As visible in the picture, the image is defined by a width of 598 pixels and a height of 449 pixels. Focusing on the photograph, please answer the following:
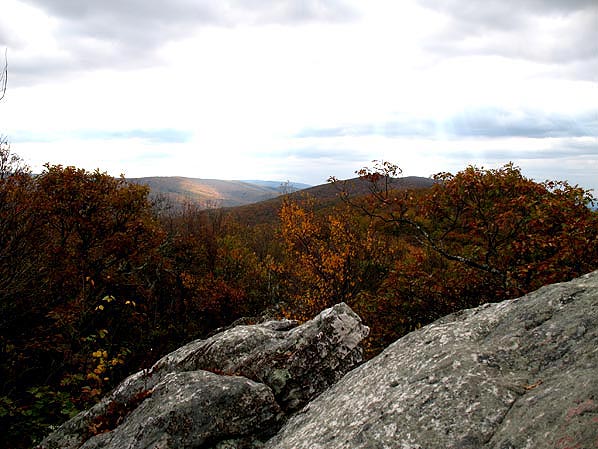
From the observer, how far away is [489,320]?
19.4 ft

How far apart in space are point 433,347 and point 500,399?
1.59 meters

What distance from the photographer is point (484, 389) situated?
4.36 m

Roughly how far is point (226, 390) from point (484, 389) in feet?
14.8

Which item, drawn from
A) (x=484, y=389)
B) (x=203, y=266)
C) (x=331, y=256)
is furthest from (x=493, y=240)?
(x=203, y=266)

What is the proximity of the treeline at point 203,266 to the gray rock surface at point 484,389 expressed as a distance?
627cm

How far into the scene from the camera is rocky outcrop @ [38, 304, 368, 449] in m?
6.64

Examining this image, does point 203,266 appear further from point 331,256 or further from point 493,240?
point 493,240

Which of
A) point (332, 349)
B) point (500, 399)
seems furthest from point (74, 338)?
point (500, 399)

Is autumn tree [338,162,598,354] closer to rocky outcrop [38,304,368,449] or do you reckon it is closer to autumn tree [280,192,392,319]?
autumn tree [280,192,392,319]

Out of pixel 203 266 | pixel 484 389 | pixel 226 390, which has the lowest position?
pixel 203 266

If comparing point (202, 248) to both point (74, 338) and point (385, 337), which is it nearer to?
point (74, 338)

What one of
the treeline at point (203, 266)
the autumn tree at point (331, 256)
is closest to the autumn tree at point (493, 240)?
the treeline at point (203, 266)

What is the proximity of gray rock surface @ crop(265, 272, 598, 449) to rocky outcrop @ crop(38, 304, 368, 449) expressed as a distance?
1.01m

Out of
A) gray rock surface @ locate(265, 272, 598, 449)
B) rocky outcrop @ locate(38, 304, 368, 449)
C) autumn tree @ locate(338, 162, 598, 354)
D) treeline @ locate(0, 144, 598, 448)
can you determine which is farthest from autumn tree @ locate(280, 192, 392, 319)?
gray rock surface @ locate(265, 272, 598, 449)
